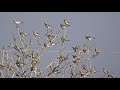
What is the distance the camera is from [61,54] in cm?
286
